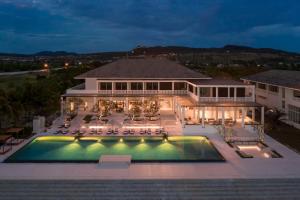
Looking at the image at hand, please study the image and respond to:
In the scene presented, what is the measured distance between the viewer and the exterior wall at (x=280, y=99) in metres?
34.0

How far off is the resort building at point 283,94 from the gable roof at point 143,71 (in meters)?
8.15

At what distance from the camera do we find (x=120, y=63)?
45812 millimetres

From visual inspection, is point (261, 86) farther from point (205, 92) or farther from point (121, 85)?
point (121, 85)

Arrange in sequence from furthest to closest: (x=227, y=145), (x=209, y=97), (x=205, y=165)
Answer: (x=209, y=97) → (x=227, y=145) → (x=205, y=165)

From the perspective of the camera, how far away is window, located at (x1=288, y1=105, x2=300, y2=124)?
108 feet

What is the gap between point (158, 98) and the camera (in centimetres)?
3988
